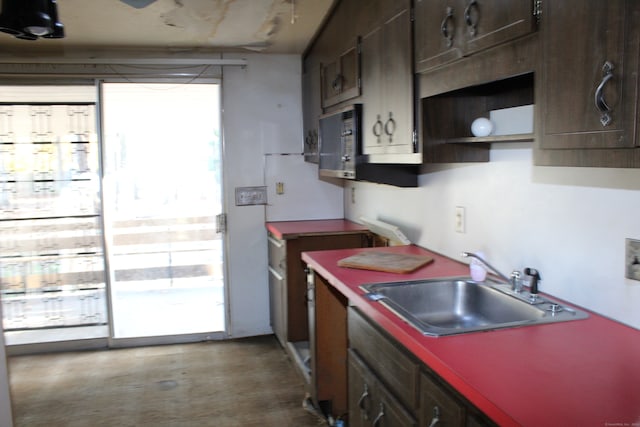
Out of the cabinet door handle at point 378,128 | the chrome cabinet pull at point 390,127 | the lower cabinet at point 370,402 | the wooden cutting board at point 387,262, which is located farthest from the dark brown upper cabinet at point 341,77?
the lower cabinet at point 370,402

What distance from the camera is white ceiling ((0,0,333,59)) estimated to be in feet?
9.89

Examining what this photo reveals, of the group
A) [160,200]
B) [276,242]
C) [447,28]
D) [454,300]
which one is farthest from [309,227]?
[447,28]

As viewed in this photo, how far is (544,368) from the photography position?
127cm

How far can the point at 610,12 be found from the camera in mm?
1147

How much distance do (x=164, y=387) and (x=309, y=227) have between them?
1417 mm

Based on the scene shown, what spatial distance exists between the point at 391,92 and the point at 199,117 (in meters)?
2.20

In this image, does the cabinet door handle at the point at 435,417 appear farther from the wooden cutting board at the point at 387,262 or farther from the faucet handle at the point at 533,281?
the wooden cutting board at the point at 387,262

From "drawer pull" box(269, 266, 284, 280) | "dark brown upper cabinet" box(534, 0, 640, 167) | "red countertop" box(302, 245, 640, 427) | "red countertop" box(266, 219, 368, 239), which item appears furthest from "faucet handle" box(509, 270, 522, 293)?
"drawer pull" box(269, 266, 284, 280)

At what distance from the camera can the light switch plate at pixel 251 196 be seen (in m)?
4.18

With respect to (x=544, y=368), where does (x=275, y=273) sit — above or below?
below

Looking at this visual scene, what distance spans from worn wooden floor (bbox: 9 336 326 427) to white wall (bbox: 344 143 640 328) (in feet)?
4.42

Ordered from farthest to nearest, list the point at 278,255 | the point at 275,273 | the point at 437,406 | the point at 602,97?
1. the point at 275,273
2. the point at 278,255
3. the point at 437,406
4. the point at 602,97

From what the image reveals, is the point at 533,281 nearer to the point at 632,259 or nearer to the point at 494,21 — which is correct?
the point at 632,259

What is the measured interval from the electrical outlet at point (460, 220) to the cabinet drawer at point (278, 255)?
53.6 inches
